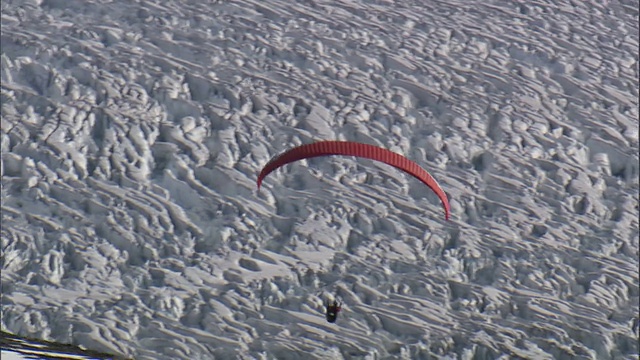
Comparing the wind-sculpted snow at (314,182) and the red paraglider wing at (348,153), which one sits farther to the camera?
the wind-sculpted snow at (314,182)

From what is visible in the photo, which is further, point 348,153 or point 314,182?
point 314,182

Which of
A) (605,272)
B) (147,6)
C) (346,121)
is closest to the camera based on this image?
(605,272)

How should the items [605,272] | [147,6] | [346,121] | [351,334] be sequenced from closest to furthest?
[351,334]
[605,272]
[346,121]
[147,6]

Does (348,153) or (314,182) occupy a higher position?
(348,153)

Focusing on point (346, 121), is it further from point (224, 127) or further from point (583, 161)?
point (583, 161)

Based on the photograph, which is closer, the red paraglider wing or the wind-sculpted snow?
the red paraglider wing

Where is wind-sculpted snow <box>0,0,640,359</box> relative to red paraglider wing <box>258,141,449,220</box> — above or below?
below

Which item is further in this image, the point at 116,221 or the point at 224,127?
the point at 224,127

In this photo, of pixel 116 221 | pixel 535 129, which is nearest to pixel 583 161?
pixel 535 129
